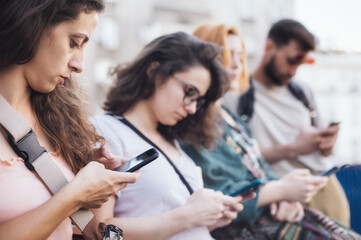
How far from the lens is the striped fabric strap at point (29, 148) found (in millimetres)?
1104

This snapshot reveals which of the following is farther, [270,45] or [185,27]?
[185,27]

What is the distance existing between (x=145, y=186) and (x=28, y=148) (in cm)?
59

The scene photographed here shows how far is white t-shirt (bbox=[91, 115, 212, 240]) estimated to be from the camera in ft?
5.25

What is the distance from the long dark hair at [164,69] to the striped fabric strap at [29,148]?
794mm

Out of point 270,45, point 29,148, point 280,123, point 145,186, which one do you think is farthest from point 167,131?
point 270,45

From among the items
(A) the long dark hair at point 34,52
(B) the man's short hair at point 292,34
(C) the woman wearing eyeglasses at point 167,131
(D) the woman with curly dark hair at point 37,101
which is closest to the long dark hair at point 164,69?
(C) the woman wearing eyeglasses at point 167,131

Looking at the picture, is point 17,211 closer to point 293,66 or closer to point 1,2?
point 1,2

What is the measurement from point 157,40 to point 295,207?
1.14 metres

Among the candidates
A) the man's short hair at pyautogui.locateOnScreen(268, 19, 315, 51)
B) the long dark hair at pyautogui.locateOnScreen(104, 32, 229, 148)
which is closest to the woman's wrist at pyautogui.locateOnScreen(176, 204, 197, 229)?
the long dark hair at pyautogui.locateOnScreen(104, 32, 229, 148)

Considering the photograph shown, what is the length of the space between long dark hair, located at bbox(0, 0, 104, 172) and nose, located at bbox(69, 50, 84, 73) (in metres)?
0.12

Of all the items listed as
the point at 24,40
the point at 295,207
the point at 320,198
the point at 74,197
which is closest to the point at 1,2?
the point at 24,40

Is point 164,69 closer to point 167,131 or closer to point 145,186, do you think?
point 167,131

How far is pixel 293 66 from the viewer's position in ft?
9.74

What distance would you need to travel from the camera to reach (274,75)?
2.97m
